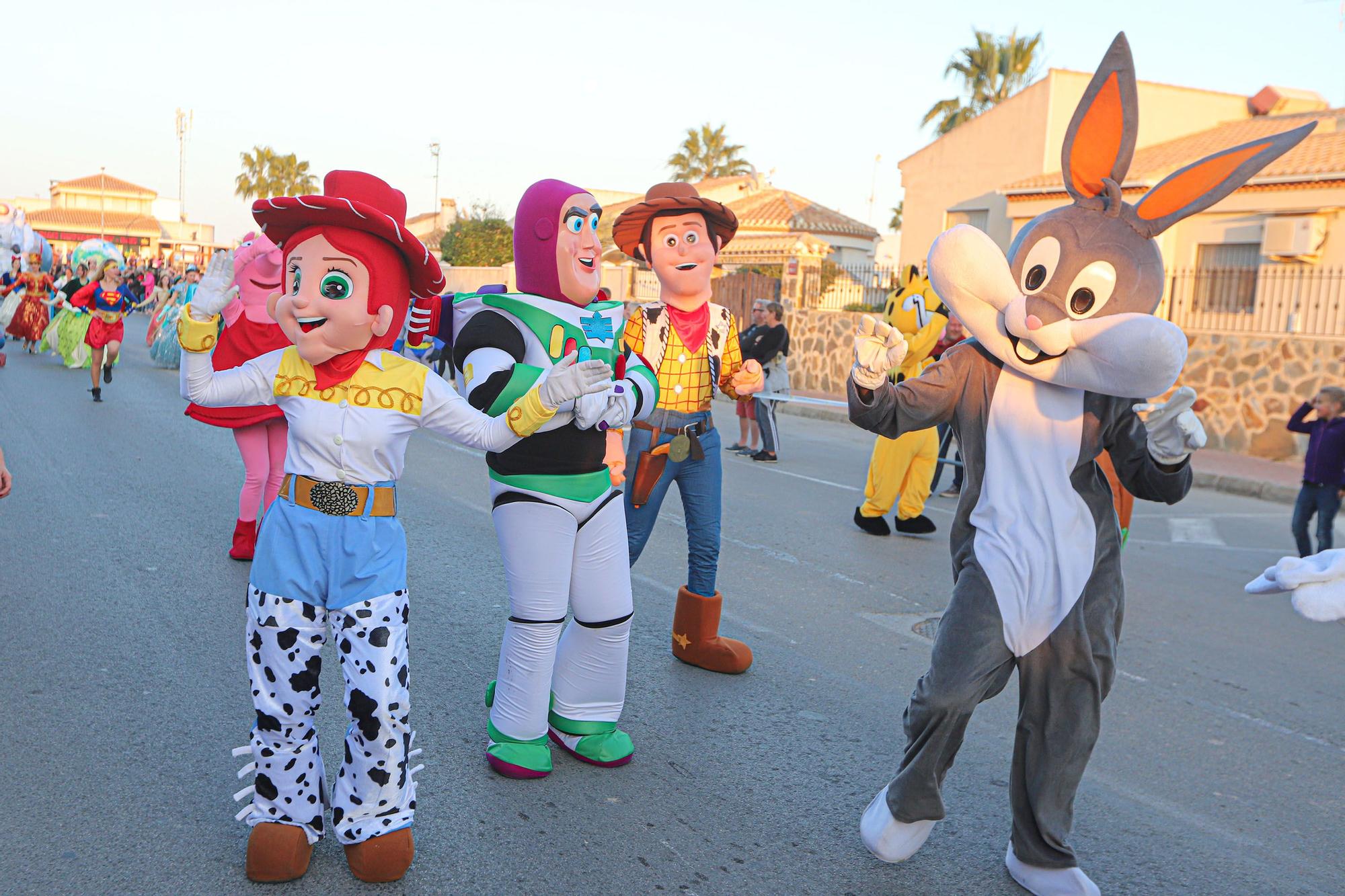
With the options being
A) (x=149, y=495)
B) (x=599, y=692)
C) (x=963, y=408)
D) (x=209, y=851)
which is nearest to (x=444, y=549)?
(x=149, y=495)

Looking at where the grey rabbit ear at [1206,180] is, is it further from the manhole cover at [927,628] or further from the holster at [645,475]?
the manhole cover at [927,628]

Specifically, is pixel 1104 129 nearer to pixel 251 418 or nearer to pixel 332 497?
pixel 332 497

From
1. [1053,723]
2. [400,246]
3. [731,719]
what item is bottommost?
[731,719]

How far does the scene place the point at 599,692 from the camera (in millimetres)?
4039

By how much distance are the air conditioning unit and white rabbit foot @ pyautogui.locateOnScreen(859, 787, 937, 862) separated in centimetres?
1906

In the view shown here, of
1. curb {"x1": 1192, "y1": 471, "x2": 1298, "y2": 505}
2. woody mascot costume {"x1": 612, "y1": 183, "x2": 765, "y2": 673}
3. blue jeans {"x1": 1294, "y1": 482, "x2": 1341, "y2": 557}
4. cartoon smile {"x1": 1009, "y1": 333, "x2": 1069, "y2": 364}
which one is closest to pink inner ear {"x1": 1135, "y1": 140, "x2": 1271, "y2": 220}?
cartoon smile {"x1": 1009, "y1": 333, "x2": 1069, "y2": 364}

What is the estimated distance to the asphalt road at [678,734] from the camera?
3.34m

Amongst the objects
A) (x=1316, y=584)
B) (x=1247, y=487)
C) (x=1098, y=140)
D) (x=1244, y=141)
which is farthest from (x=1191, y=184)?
(x=1244, y=141)

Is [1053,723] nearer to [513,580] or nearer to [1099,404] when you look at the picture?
[1099,404]

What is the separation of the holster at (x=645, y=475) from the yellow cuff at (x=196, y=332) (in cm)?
202

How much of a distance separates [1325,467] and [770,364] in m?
6.62

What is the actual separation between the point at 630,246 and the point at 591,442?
63.5 inches

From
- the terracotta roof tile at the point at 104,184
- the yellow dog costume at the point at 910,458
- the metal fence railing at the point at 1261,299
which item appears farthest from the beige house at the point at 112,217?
the yellow dog costume at the point at 910,458

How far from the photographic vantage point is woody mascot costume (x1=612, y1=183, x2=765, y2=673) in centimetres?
482
